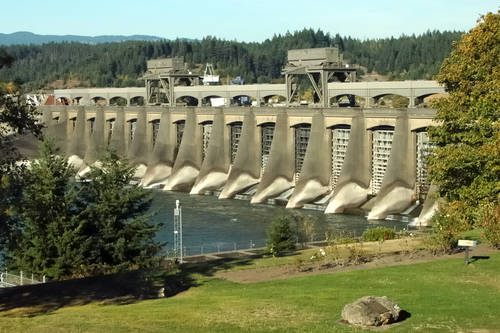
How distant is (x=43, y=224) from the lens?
34969mm

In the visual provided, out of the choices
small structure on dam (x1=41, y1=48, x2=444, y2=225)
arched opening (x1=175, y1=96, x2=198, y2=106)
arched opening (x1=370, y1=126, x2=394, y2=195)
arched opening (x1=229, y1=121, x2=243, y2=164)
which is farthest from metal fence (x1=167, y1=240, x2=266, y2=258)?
arched opening (x1=175, y1=96, x2=198, y2=106)

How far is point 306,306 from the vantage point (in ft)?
73.0

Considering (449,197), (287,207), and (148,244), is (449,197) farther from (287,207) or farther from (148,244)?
(287,207)

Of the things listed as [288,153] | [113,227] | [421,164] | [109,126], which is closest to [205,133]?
[288,153]

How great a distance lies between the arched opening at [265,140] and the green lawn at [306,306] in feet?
166

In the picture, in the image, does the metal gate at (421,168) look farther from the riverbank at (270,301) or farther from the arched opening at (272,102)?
the riverbank at (270,301)

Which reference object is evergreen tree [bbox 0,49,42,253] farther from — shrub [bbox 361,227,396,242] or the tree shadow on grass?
shrub [bbox 361,227,396,242]

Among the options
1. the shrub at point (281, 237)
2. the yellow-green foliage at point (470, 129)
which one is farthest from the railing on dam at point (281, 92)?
the yellow-green foliage at point (470, 129)

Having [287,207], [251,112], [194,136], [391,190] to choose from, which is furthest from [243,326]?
[194,136]

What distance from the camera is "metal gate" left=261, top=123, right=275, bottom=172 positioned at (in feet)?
258

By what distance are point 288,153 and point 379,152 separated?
10.6 meters

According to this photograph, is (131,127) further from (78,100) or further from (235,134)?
(78,100)

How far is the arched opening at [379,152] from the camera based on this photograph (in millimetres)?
65500

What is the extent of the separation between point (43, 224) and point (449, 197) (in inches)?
704
